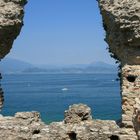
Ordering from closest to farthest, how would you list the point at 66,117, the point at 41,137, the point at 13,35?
the point at 41,137, the point at 66,117, the point at 13,35

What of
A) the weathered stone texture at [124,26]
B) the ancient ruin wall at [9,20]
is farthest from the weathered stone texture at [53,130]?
the ancient ruin wall at [9,20]

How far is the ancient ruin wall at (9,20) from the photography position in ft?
66.4

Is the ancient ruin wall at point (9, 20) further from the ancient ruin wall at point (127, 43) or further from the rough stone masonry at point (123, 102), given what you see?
the ancient ruin wall at point (127, 43)

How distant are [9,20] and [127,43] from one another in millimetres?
4652

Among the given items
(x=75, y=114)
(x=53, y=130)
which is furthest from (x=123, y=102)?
(x=53, y=130)

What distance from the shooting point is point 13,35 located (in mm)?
21469

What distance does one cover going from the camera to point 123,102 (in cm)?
1892

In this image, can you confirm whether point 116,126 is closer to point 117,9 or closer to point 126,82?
point 126,82

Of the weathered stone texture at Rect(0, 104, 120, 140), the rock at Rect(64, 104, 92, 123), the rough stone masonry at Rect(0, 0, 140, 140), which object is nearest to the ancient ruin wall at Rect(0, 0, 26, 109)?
the rough stone masonry at Rect(0, 0, 140, 140)

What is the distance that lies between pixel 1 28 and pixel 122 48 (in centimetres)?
475

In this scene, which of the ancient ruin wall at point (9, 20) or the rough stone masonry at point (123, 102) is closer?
the rough stone masonry at point (123, 102)

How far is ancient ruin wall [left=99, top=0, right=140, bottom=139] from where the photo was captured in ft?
61.4

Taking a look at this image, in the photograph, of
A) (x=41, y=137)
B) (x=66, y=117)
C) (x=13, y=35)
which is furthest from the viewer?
(x=13, y=35)

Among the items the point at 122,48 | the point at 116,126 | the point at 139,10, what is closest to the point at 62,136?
the point at 116,126
